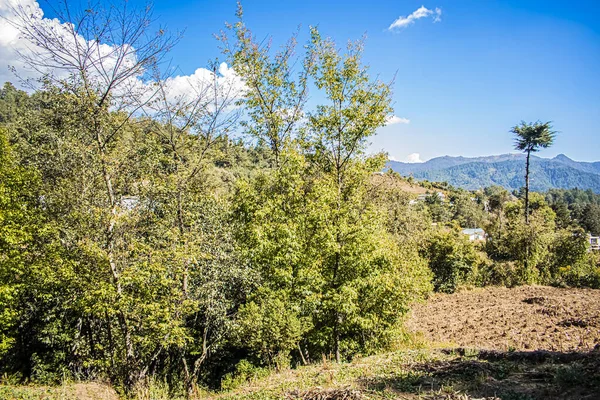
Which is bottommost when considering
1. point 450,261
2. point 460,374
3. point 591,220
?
point 450,261

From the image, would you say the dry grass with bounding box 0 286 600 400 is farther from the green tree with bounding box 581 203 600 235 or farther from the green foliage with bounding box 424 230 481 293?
the green tree with bounding box 581 203 600 235

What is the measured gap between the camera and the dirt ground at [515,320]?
13.4 metres

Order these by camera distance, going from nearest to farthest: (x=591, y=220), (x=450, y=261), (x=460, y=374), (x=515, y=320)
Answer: (x=460, y=374) < (x=515, y=320) < (x=450, y=261) < (x=591, y=220)

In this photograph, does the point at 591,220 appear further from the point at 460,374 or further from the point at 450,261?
the point at 460,374

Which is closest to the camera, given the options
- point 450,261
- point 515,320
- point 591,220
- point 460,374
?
point 460,374

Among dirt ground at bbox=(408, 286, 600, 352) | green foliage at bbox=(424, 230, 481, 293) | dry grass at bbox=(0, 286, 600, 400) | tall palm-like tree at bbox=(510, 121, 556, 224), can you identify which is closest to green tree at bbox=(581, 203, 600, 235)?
tall palm-like tree at bbox=(510, 121, 556, 224)

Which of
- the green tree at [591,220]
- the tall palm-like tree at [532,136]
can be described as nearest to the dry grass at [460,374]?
the tall palm-like tree at [532,136]

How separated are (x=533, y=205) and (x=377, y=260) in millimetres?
86016

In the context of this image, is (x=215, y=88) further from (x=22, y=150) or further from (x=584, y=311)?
(x=584, y=311)

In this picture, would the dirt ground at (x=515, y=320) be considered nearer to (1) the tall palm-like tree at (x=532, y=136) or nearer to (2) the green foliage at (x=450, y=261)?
(2) the green foliage at (x=450, y=261)

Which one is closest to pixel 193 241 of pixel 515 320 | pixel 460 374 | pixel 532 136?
pixel 460 374

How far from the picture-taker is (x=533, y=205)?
79.3 m

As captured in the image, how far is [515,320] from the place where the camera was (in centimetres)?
1694

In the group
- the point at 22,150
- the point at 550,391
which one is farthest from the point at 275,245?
the point at 22,150
